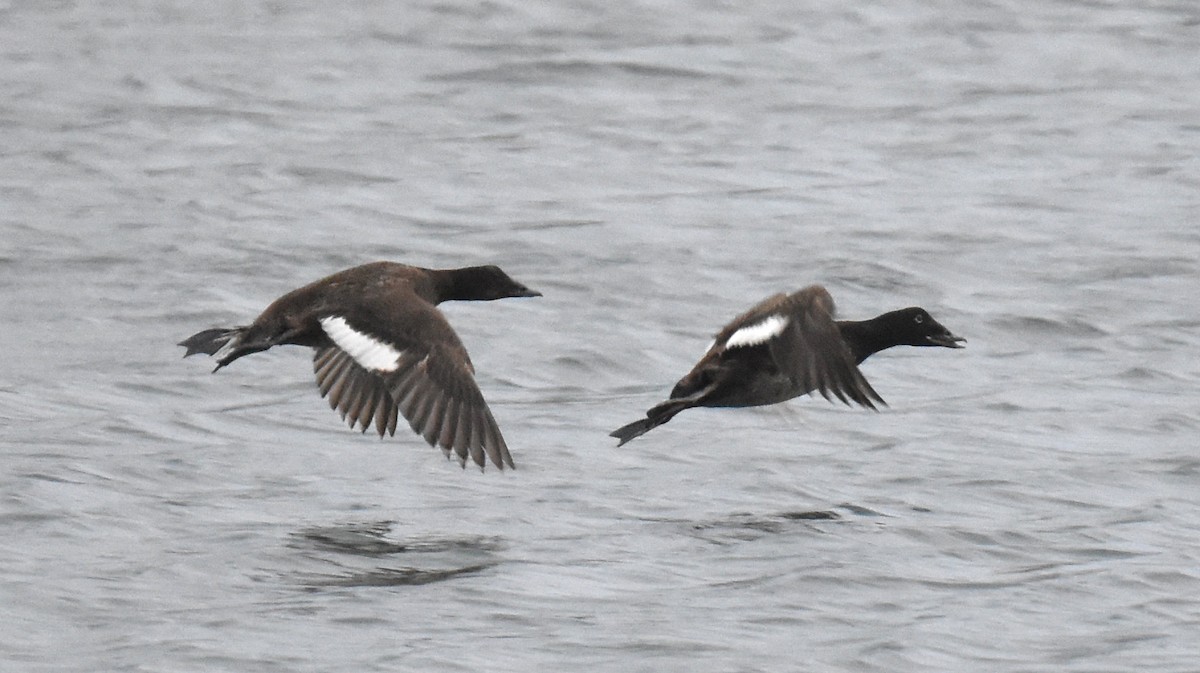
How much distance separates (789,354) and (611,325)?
11.6 feet

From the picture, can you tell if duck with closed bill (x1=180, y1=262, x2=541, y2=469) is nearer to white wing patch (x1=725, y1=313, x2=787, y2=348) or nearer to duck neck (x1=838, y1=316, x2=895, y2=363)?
white wing patch (x1=725, y1=313, x2=787, y2=348)

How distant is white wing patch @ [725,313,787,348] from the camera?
8.66 m

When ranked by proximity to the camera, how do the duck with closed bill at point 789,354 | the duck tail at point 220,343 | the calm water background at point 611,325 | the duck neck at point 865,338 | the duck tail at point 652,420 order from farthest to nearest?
the duck neck at point 865,338, the duck tail at point 220,343, the duck tail at point 652,420, the duck with closed bill at point 789,354, the calm water background at point 611,325

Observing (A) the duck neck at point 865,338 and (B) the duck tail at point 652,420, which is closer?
(B) the duck tail at point 652,420

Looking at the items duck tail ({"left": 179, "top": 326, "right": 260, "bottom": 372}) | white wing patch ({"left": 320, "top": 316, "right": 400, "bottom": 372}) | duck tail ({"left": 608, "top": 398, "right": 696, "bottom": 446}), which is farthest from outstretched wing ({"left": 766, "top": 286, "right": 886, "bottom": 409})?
duck tail ({"left": 179, "top": 326, "right": 260, "bottom": 372})

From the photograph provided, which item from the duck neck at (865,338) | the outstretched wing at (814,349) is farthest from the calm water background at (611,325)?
the outstretched wing at (814,349)

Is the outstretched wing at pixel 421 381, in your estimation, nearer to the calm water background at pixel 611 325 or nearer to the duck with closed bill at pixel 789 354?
the calm water background at pixel 611 325

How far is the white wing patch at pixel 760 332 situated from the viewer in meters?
8.66

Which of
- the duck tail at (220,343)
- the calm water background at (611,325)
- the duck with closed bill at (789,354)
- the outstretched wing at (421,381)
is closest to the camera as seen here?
the calm water background at (611,325)

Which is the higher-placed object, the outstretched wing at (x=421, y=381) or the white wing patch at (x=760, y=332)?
the white wing patch at (x=760, y=332)

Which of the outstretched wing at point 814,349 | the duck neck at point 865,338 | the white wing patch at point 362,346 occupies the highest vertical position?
the outstretched wing at point 814,349

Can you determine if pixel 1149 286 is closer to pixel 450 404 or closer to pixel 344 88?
pixel 450 404

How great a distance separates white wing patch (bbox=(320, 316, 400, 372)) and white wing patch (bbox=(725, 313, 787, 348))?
Result: 1.32 metres

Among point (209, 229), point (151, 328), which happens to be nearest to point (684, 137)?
point (209, 229)
